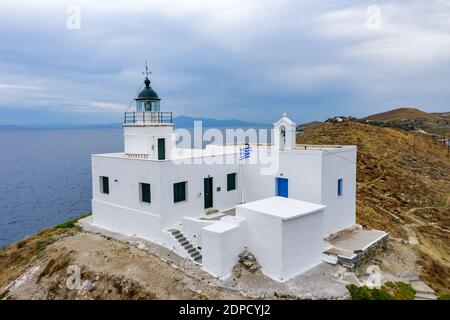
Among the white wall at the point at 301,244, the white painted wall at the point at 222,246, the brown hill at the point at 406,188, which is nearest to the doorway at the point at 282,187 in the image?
the white wall at the point at 301,244

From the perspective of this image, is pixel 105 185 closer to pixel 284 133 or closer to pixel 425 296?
pixel 284 133

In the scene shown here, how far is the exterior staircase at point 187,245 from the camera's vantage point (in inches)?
590

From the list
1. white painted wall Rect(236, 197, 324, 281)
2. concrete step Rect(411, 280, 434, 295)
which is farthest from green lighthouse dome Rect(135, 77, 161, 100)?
concrete step Rect(411, 280, 434, 295)

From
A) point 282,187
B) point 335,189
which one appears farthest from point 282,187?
point 335,189

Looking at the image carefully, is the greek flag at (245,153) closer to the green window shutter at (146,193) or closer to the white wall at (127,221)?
the green window shutter at (146,193)

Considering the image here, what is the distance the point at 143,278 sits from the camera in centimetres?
1332

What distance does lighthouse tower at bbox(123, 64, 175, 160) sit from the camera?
64.5 feet

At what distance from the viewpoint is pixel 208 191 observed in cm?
1839

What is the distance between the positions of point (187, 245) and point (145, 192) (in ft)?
11.9

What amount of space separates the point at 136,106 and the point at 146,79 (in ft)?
5.95

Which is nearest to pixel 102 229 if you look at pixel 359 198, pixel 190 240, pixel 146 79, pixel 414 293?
pixel 190 240

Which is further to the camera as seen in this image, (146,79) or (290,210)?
(146,79)

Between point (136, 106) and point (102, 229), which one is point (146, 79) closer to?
point (136, 106)

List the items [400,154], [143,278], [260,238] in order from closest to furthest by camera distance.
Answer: [143,278]
[260,238]
[400,154]
